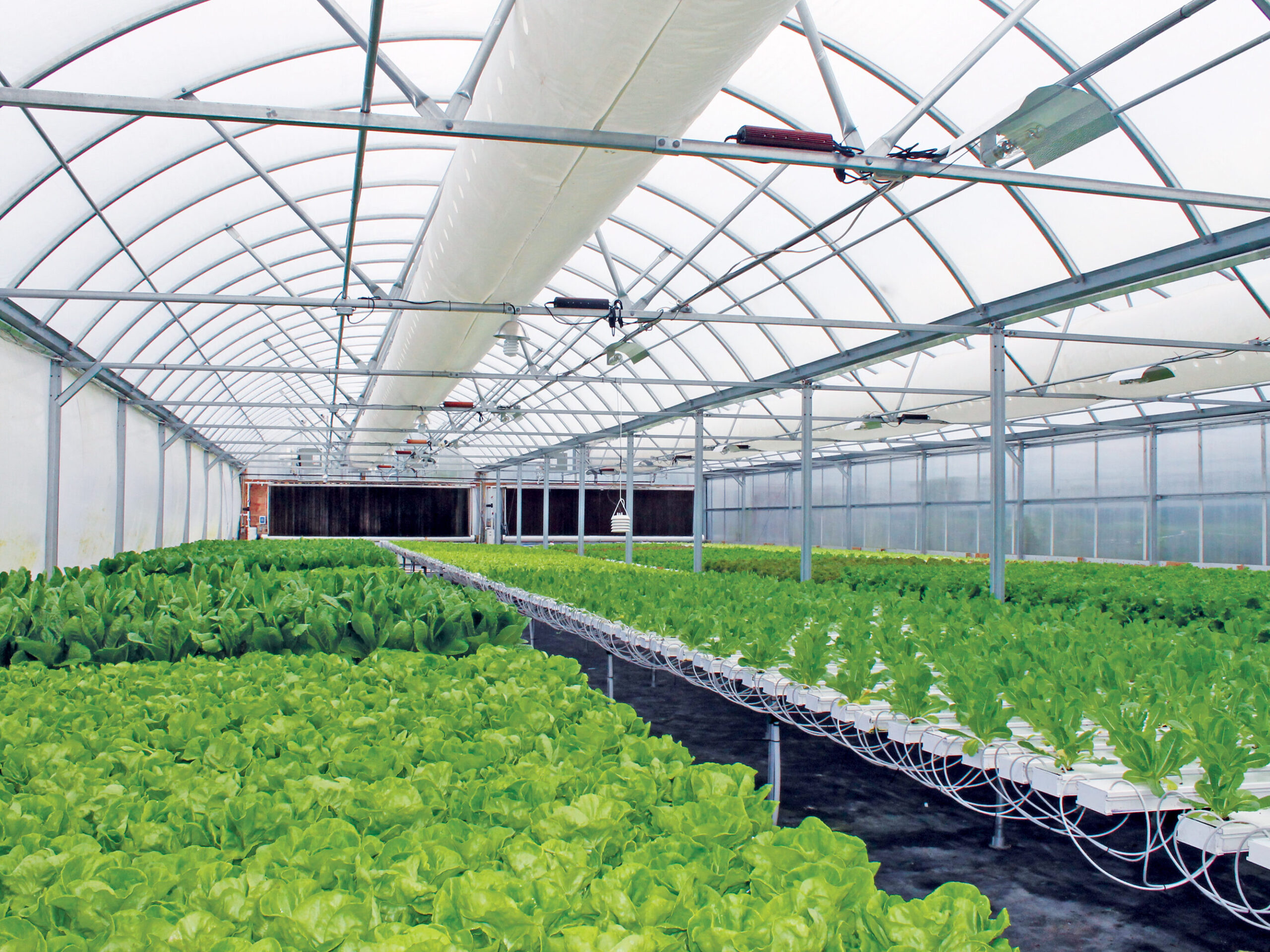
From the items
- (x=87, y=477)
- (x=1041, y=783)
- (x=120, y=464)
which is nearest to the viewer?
(x=1041, y=783)

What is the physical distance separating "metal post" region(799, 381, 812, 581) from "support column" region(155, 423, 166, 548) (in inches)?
489

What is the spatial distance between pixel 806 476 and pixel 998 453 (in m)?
3.60

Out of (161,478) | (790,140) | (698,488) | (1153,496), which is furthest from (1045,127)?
(161,478)

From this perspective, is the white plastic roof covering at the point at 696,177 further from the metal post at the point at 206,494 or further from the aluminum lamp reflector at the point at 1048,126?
the metal post at the point at 206,494

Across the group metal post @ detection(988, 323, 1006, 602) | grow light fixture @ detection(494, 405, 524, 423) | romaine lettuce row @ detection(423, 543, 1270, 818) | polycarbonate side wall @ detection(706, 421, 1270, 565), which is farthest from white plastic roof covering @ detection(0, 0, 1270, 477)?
polycarbonate side wall @ detection(706, 421, 1270, 565)

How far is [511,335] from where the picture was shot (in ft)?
27.1

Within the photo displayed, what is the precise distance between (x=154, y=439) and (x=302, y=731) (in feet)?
58.8

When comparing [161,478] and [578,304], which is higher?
[578,304]

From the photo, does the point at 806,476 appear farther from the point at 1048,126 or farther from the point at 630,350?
the point at 1048,126

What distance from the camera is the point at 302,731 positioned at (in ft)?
7.54

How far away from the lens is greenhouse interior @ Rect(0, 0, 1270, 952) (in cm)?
155

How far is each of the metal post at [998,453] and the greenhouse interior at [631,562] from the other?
0.07m

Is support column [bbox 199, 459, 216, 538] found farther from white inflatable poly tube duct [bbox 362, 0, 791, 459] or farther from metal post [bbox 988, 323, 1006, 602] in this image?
metal post [bbox 988, 323, 1006, 602]

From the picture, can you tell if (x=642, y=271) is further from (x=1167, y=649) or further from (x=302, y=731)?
(x=302, y=731)
